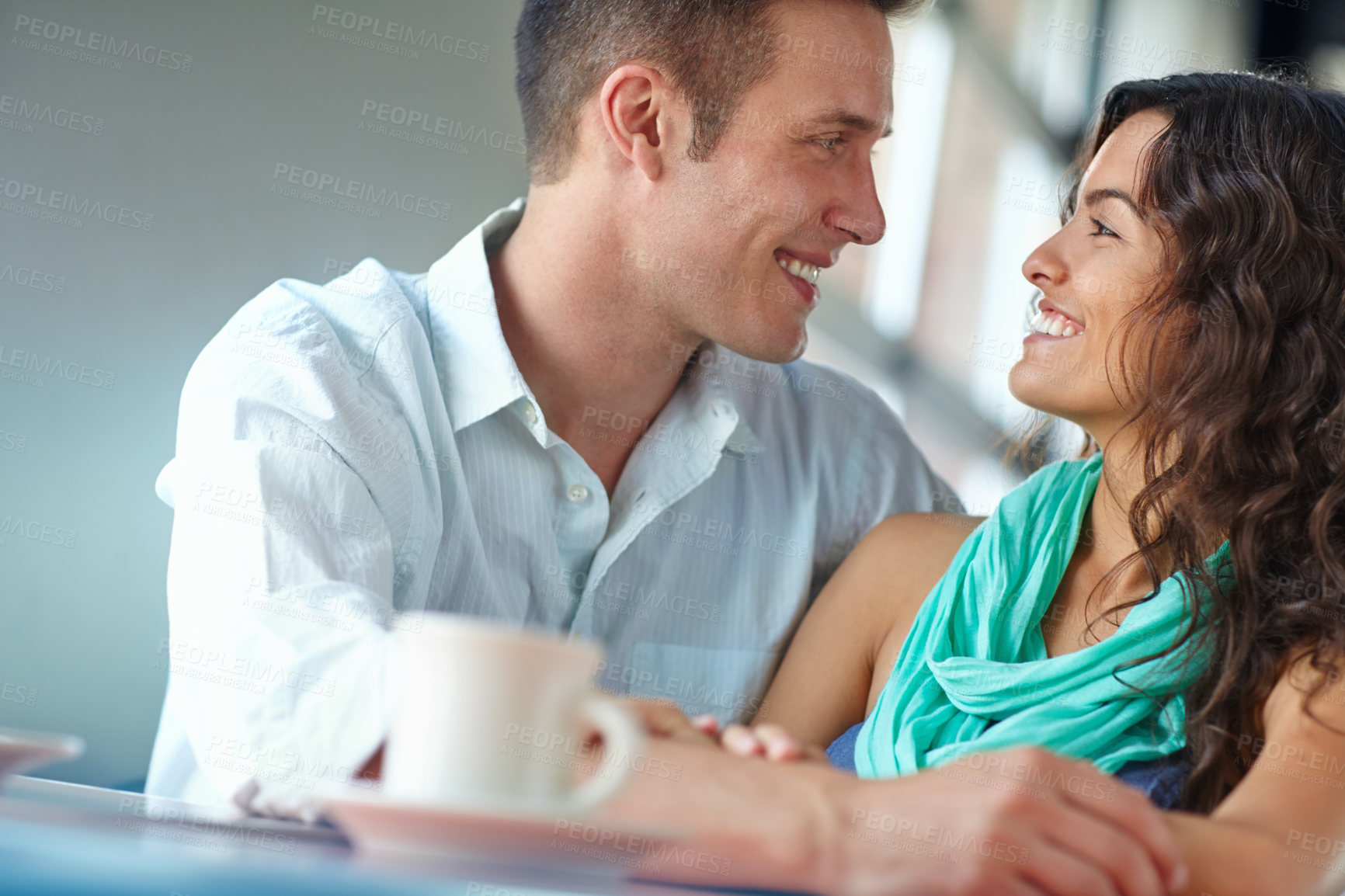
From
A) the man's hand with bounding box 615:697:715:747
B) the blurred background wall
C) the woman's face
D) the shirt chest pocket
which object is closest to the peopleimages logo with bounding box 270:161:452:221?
the blurred background wall

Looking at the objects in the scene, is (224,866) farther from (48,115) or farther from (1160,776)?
(48,115)

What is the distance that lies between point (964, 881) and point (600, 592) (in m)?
0.90

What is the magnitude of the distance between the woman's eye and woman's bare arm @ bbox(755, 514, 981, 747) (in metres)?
0.42

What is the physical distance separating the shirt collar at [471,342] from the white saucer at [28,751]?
33.4 inches

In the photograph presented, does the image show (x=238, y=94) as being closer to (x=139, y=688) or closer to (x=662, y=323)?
(x=662, y=323)

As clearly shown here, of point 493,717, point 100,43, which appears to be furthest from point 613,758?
point 100,43

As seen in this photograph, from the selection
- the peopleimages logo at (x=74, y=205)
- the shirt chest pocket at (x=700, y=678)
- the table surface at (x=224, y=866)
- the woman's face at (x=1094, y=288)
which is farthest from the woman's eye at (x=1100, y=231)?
the peopleimages logo at (x=74, y=205)

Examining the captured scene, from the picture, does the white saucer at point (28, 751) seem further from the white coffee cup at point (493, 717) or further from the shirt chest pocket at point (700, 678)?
the shirt chest pocket at point (700, 678)

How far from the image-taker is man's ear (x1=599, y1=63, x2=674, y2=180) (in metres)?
1.66

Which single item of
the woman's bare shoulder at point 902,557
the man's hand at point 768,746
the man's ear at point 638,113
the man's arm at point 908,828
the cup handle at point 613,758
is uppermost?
the man's ear at point 638,113

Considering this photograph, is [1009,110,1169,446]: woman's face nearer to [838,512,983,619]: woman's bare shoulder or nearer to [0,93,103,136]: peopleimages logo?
[838,512,983,619]: woman's bare shoulder

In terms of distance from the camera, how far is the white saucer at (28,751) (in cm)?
59

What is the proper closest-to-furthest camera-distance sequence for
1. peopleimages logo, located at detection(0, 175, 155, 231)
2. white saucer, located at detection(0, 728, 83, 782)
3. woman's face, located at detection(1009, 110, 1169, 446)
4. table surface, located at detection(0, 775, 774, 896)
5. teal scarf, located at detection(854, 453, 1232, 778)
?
table surface, located at detection(0, 775, 774, 896), white saucer, located at detection(0, 728, 83, 782), teal scarf, located at detection(854, 453, 1232, 778), woman's face, located at detection(1009, 110, 1169, 446), peopleimages logo, located at detection(0, 175, 155, 231)

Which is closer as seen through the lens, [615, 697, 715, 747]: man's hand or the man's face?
[615, 697, 715, 747]: man's hand
